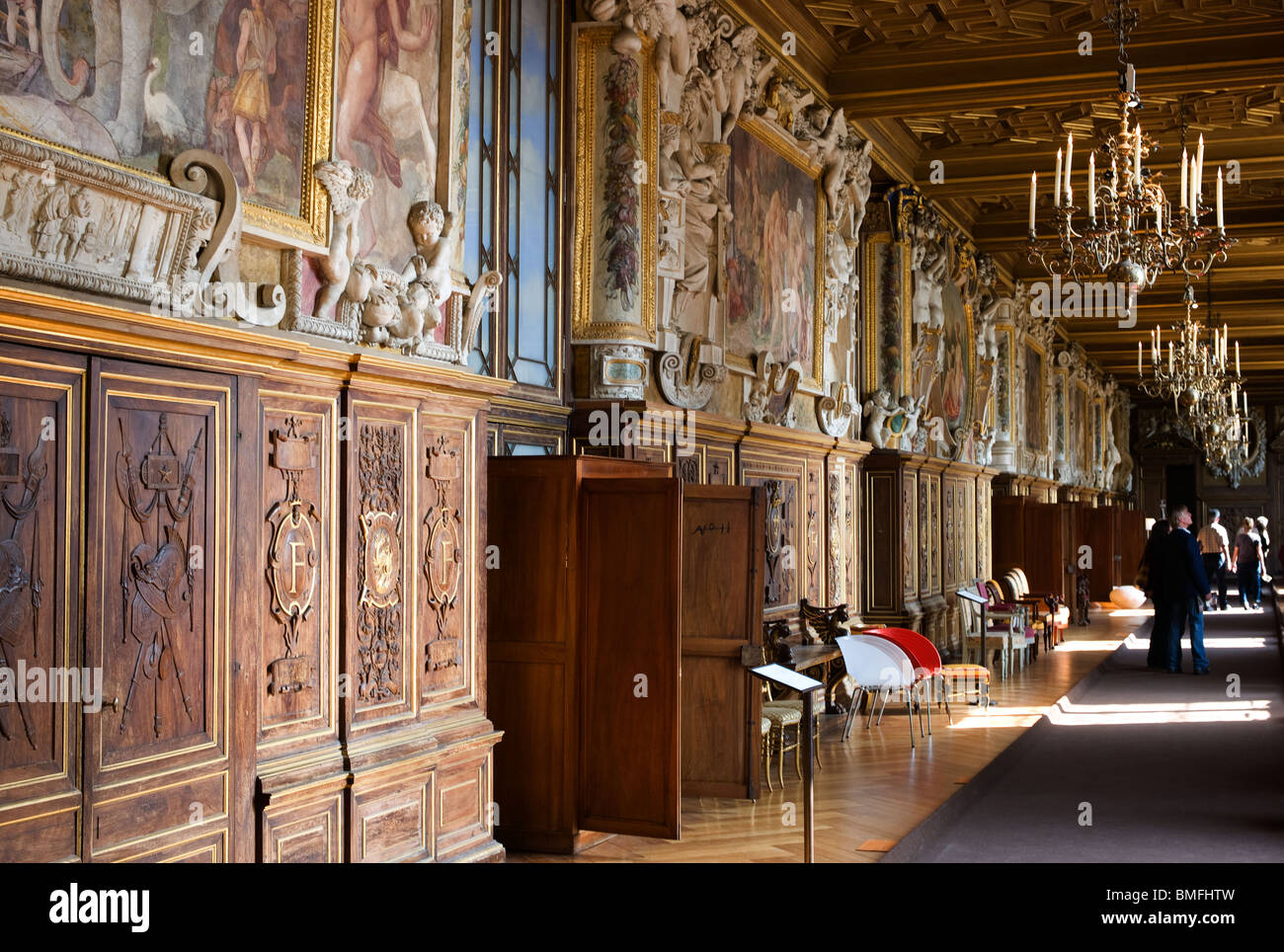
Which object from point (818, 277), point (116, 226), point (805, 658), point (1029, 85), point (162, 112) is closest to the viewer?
point (116, 226)

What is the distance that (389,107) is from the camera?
5.77 m

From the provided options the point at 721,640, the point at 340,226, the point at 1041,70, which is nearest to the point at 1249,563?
the point at 1041,70

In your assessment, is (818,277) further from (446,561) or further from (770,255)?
(446,561)

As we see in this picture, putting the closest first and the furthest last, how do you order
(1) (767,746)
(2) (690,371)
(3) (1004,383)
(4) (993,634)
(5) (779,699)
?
(1) (767,746) → (2) (690,371) → (5) (779,699) → (4) (993,634) → (3) (1004,383)

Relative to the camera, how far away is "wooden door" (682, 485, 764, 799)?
25.2ft

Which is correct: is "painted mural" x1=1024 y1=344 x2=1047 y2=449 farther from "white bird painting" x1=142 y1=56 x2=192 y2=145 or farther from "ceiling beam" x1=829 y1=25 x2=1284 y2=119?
Result: "white bird painting" x1=142 y1=56 x2=192 y2=145

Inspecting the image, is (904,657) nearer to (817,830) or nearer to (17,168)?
(817,830)

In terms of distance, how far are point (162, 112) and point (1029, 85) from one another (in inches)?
333

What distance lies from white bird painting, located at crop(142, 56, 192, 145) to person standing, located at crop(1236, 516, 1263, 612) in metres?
22.9

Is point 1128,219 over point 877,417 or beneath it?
over

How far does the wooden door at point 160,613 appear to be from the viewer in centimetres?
407

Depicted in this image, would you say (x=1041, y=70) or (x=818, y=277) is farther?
(x=818, y=277)

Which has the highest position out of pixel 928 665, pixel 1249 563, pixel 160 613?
pixel 160 613
